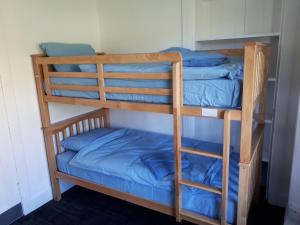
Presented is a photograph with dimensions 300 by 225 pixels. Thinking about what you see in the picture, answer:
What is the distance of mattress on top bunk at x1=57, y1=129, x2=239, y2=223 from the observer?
191 cm

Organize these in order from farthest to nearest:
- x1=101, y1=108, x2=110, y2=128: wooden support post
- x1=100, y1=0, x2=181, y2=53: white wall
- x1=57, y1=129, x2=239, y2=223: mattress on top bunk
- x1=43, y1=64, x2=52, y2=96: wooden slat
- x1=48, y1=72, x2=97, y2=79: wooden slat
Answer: x1=101, y1=108, x2=110, y2=128: wooden support post < x1=100, y1=0, x2=181, y2=53: white wall < x1=43, y1=64, x2=52, y2=96: wooden slat < x1=48, y1=72, x2=97, y2=79: wooden slat < x1=57, y1=129, x2=239, y2=223: mattress on top bunk

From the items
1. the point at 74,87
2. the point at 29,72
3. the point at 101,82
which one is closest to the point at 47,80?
the point at 29,72

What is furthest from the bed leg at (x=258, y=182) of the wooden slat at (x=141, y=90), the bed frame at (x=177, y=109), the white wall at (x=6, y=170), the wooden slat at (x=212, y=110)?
the white wall at (x=6, y=170)

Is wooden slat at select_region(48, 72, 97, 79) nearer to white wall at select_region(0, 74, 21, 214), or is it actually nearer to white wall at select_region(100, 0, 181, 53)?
white wall at select_region(0, 74, 21, 214)

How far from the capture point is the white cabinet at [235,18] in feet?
7.77

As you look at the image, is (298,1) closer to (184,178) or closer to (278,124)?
(278,124)

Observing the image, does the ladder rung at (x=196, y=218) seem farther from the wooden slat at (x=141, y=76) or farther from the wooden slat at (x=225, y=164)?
the wooden slat at (x=141, y=76)

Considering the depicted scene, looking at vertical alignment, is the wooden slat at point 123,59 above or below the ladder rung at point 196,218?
above

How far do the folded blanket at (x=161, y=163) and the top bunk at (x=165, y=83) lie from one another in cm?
55

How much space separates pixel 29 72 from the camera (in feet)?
7.95

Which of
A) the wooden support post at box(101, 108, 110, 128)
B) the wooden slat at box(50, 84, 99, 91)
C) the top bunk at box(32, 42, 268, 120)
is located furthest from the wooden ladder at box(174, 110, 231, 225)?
the wooden support post at box(101, 108, 110, 128)

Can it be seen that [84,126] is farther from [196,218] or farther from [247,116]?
[247,116]

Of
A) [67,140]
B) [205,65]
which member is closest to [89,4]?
[67,140]

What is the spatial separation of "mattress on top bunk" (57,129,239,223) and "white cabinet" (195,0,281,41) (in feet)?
3.85
